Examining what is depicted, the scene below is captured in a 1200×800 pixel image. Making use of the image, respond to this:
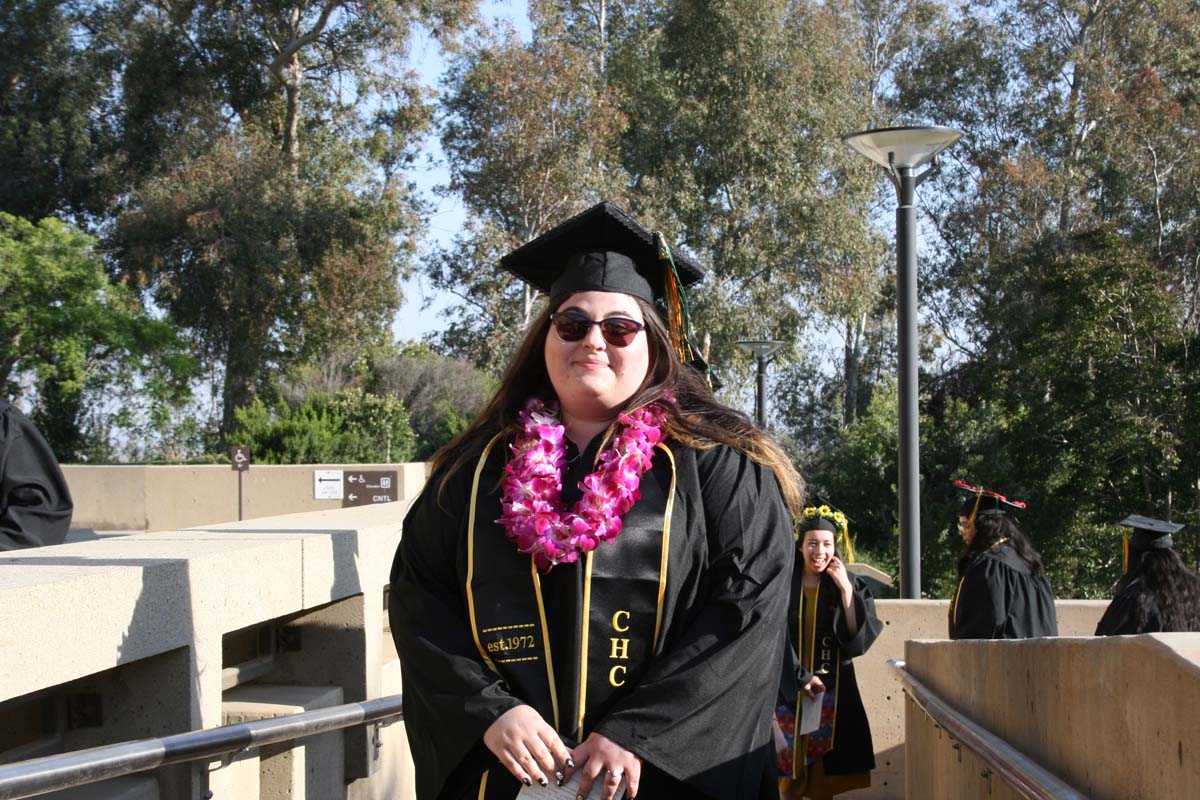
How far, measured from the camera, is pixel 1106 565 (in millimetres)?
22953

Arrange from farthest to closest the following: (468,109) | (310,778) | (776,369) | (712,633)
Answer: (776,369)
(468,109)
(310,778)
(712,633)

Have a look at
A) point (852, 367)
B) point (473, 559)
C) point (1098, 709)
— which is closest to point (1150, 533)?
point (1098, 709)

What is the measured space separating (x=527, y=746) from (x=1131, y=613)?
4300 mm

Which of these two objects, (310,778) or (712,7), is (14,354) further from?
(310,778)

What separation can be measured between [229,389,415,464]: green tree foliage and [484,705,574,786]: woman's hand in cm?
2425

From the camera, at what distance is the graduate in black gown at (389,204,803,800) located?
2.81 m

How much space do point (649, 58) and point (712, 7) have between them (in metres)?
2.19

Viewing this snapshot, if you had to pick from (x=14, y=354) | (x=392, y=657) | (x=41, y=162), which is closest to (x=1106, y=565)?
(x=392, y=657)

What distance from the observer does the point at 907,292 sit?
9680 mm

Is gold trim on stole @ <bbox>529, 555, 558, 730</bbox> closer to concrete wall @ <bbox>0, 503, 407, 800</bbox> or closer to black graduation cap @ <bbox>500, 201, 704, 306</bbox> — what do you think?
black graduation cap @ <bbox>500, 201, 704, 306</bbox>

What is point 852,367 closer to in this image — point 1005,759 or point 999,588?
point 999,588

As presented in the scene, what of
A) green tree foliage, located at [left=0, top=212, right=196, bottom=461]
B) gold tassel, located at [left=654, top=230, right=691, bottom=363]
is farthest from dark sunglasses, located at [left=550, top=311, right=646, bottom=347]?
green tree foliage, located at [left=0, top=212, right=196, bottom=461]

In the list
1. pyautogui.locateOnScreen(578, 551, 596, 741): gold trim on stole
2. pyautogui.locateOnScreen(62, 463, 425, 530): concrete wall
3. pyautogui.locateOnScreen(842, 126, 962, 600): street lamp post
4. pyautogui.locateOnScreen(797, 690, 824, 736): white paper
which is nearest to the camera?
pyautogui.locateOnScreen(578, 551, 596, 741): gold trim on stole

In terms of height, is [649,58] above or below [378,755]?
above
